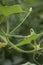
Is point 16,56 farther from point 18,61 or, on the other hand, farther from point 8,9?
point 8,9

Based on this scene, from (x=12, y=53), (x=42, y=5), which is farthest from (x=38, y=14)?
(x=12, y=53)

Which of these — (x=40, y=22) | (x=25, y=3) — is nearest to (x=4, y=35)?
(x=25, y=3)

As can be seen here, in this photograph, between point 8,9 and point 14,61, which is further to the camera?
point 14,61

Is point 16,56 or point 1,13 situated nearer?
point 1,13

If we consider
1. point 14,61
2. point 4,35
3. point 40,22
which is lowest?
point 4,35

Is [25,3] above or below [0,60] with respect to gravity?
above

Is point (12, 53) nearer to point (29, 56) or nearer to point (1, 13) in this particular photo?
point (29, 56)

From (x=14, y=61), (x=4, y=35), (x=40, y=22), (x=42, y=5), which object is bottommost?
(x=4, y=35)

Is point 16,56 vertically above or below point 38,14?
below

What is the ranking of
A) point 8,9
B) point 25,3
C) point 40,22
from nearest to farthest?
1. point 8,9
2. point 25,3
3. point 40,22

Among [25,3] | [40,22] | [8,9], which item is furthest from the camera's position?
[40,22]
